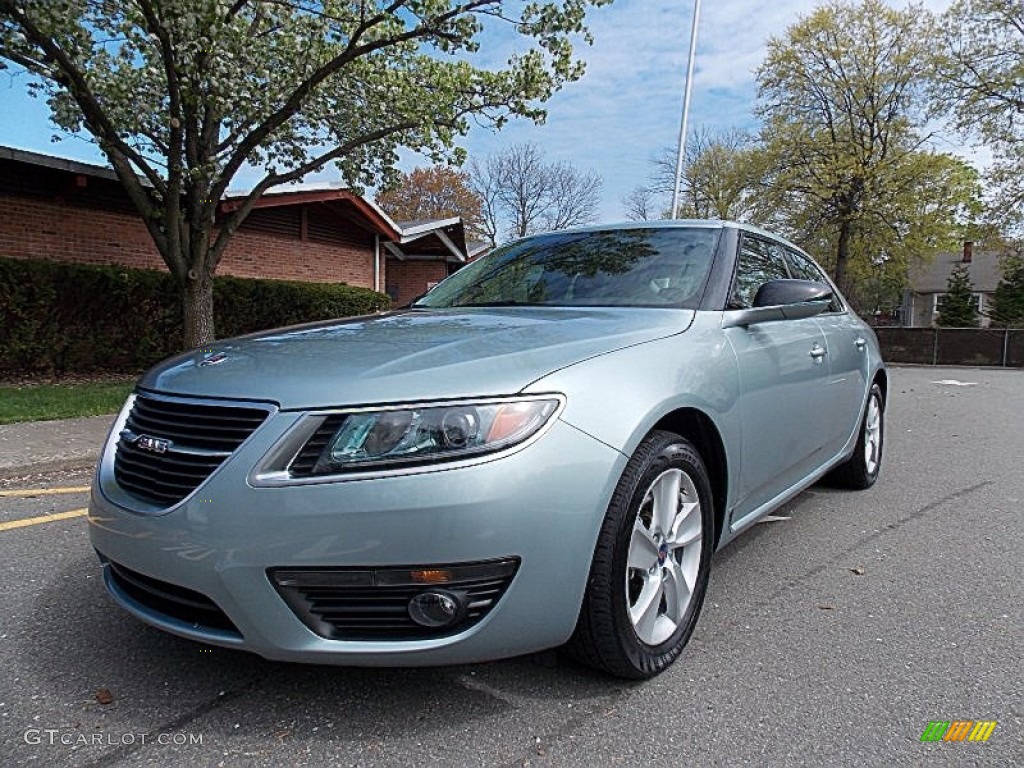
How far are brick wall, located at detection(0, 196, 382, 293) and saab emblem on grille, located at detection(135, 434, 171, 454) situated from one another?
1077cm

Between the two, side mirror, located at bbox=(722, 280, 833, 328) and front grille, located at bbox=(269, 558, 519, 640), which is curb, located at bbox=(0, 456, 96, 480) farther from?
side mirror, located at bbox=(722, 280, 833, 328)

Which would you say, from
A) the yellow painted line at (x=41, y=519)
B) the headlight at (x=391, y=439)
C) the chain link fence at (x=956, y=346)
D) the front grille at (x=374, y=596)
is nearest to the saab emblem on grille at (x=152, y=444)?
the headlight at (x=391, y=439)

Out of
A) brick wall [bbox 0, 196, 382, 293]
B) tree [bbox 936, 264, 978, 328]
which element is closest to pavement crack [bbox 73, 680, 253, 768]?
brick wall [bbox 0, 196, 382, 293]

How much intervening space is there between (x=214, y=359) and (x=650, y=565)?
155 cm

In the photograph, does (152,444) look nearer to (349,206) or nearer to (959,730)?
(959,730)

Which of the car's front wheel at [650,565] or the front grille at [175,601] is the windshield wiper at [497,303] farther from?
the front grille at [175,601]

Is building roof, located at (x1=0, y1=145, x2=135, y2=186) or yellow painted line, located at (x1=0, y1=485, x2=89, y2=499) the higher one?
building roof, located at (x1=0, y1=145, x2=135, y2=186)

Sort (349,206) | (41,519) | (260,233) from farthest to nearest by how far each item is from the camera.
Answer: (349,206) → (260,233) → (41,519)

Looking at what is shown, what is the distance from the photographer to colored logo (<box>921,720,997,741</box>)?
76.7 inches

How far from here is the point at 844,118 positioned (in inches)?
1131

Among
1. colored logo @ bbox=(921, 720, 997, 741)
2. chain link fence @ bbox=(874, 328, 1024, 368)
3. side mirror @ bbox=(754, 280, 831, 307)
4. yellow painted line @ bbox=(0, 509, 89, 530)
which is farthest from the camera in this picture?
chain link fence @ bbox=(874, 328, 1024, 368)

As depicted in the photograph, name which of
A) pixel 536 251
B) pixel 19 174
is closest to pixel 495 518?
pixel 536 251

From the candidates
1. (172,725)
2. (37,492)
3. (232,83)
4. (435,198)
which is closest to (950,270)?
(435,198)

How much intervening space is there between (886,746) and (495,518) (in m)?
1.25
